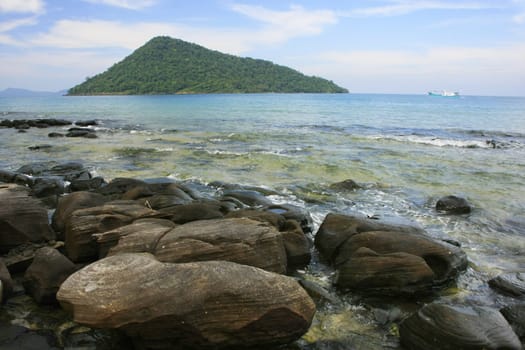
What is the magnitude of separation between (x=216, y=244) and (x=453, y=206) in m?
8.00

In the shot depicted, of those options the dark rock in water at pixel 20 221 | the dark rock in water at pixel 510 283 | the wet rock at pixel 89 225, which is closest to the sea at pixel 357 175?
the dark rock in water at pixel 510 283

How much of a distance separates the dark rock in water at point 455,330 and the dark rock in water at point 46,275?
476cm

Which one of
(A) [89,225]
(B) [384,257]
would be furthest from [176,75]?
(B) [384,257]

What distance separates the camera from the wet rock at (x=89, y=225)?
7.19m

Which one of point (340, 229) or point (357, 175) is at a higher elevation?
point (340, 229)

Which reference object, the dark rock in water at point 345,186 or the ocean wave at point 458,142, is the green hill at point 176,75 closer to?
the ocean wave at point 458,142

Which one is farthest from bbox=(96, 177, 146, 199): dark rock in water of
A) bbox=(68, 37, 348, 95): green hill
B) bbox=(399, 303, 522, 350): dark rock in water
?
bbox=(68, 37, 348, 95): green hill

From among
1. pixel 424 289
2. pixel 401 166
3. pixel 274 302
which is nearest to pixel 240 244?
pixel 274 302

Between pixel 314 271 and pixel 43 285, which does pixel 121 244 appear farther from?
pixel 314 271

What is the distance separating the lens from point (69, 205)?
9164 mm

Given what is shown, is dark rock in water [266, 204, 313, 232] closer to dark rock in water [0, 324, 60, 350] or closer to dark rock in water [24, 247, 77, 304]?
dark rock in water [24, 247, 77, 304]

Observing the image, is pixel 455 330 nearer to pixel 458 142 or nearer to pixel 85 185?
pixel 85 185

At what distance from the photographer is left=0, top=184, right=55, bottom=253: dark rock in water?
759cm

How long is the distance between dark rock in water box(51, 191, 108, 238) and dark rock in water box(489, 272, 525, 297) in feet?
26.3
